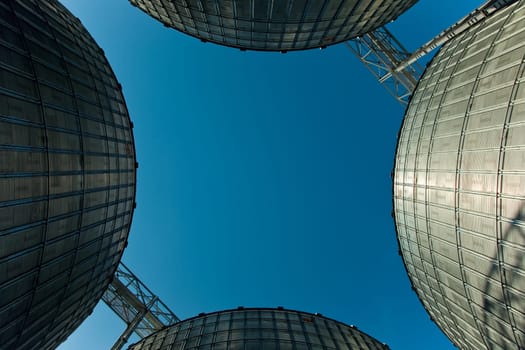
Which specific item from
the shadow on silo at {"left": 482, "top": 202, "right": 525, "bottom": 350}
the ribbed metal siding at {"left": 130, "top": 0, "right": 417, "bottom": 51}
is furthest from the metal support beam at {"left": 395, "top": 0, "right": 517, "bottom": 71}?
the shadow on silo at {"left": 482, "top": 202, "right": 525, "bottom": 350}

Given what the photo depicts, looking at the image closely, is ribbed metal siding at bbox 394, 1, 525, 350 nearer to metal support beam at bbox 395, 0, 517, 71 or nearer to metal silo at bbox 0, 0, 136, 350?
metal support beam at bbox 395, 0, 517, 71

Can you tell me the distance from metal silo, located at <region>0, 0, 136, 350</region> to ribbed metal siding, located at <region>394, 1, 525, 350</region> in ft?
82.4

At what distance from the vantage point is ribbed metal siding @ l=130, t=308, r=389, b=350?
27.5 metres

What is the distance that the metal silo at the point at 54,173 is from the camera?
16.2 meters

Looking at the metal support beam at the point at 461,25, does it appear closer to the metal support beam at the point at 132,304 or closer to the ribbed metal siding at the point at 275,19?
the ribbed metal siding at the point at 275,19

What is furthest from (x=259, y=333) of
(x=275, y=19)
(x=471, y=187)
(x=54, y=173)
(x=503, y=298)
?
(x=275, y=19)

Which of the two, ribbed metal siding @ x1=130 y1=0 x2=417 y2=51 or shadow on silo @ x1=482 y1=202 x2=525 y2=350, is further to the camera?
ribbed metal siding @ x1=130 y1=0 x2=417 y2=51

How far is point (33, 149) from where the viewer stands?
16.9m

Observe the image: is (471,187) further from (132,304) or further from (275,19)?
(132,304)

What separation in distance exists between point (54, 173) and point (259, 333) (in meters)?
20.5

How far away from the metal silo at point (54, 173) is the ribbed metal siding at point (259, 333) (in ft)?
28.6

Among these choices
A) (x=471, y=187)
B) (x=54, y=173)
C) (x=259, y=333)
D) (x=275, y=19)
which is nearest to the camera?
(x=54, y=173)

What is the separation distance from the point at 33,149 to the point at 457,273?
28.5 metres

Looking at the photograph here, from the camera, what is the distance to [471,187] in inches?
839
